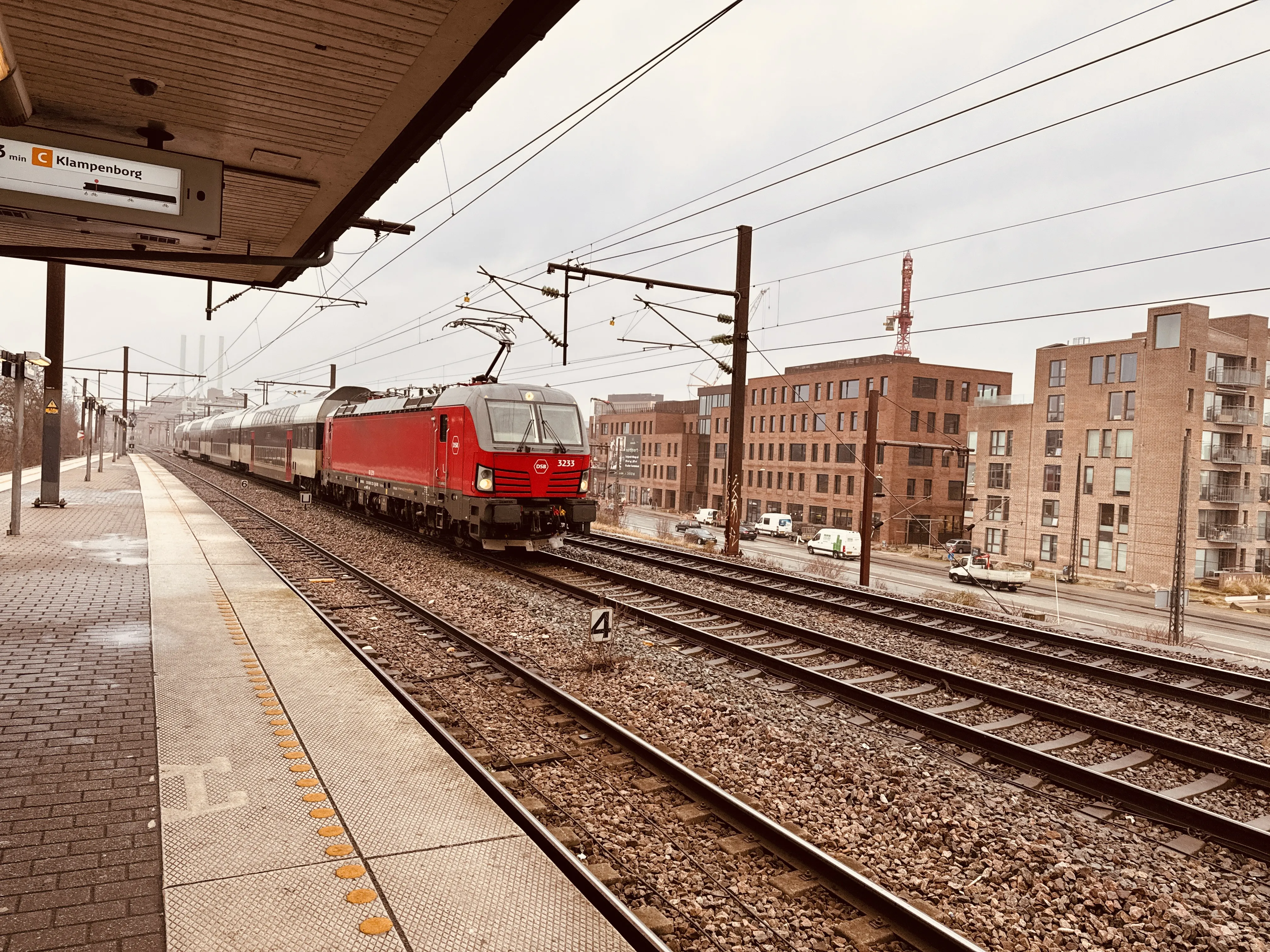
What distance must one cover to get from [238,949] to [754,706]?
5.09 meters

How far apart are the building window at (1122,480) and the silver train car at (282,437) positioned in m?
40.8

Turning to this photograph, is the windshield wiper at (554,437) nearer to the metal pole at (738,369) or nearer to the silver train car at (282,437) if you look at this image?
the metal pole at (738,369)

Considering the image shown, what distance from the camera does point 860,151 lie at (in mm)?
12055

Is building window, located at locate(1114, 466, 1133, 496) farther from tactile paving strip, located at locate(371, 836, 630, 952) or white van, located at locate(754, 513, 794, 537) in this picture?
tactile paving strip, located at locate(371, 836, 630, 952)

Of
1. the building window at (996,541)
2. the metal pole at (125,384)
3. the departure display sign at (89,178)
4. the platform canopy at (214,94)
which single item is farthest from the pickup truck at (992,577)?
the metal pole at (125,384)

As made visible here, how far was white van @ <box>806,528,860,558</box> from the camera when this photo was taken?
1917 inches

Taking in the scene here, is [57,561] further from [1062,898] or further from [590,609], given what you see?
[1062,898]

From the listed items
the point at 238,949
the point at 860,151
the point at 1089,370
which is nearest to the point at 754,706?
the point at 238,949

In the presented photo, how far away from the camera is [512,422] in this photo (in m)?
14.6

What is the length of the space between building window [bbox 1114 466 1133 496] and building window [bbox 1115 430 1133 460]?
2.00ft

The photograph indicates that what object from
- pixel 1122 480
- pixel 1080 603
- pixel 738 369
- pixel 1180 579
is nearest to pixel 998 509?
pixel 1122 480

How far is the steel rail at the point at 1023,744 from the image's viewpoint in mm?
5250

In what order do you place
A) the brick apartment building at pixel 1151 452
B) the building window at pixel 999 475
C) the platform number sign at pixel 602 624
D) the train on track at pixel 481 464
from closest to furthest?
the platform number sign at pixel 602 624
the train on track at pixel 481 464
the brick apartment building at pixel 1151 452
the building window at pixel 999 475

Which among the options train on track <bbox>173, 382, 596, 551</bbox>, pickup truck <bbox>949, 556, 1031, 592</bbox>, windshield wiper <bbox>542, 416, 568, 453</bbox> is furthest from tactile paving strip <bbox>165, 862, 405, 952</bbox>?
pickup truck <bbox>949, 556, 1031, 592</bbox>
